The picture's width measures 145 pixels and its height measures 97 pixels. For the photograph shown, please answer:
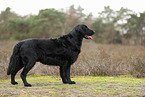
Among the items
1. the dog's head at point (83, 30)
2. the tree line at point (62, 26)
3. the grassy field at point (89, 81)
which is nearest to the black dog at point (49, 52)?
the dog's head at point (83, 30)

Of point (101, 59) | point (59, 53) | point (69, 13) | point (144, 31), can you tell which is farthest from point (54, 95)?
point (69, 13)

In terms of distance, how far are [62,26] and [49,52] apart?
32.8 meters

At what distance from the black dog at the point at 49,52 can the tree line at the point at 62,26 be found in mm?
28098

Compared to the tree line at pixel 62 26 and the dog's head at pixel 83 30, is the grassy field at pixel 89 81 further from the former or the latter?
the tree line at pixel 62 26

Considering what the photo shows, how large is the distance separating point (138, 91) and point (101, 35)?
43391mm

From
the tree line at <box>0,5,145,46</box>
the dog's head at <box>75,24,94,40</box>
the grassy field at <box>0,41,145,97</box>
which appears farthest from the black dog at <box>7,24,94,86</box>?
the tree line at <box>0,5,145,46</box>

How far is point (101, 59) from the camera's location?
33.4ft

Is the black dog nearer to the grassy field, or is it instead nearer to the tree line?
the grassy field

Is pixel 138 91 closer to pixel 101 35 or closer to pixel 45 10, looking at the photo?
pixel 45 10

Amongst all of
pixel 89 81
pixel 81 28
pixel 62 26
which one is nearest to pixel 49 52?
pixel 81 28

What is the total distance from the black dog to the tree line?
92.2 ft

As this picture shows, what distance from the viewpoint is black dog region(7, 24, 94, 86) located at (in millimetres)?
6160

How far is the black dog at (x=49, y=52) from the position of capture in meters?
6.16

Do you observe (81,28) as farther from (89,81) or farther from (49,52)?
(89,81)
